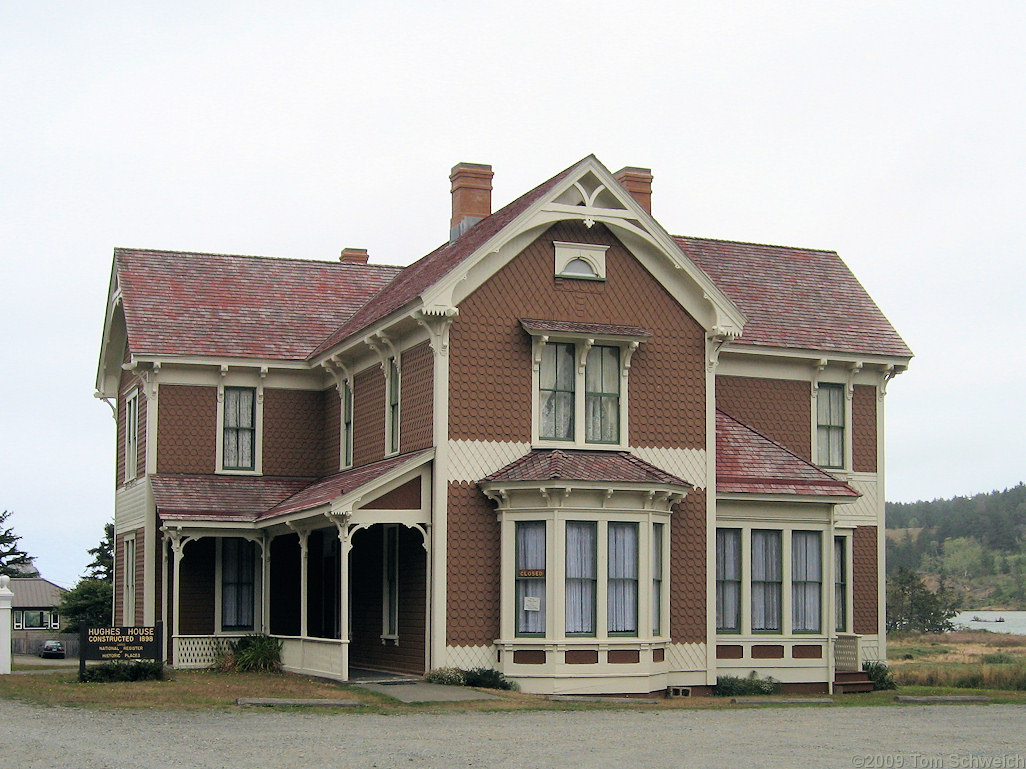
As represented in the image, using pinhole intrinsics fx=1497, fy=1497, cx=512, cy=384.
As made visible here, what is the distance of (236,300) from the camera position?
33406 millimetres

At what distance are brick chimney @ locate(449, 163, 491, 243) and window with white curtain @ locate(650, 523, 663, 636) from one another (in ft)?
27.8

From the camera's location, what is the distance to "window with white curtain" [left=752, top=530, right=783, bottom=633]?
28.2m

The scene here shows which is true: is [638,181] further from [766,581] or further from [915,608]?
[915,608]

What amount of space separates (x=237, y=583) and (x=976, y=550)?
145 m

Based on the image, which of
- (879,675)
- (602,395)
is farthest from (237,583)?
(879,675)

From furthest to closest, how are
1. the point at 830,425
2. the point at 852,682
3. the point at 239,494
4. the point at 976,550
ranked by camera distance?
1. the point at 976,550
2. the point at 830,425
3. the point at 239,494
4. the point at 852,682

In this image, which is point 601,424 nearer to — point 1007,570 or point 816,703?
point 816,703

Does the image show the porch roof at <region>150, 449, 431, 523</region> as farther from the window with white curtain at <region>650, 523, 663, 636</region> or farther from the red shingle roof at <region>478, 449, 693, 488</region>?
the window with white curtain at <region>650, 523, 663, 636</region>

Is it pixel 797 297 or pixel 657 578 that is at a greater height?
pixel 797 297

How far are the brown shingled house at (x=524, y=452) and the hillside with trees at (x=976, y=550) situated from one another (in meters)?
120

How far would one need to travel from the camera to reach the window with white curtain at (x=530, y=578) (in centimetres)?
2530

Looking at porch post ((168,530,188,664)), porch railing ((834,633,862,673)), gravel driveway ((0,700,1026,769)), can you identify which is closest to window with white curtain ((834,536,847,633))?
porch railing ((834,633,862,673))

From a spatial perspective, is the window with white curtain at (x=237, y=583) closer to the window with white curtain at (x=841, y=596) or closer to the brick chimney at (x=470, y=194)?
the brick chimney at (x=470, y=194)

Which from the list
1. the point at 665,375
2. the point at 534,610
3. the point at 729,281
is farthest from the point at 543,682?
the point at 729,281
